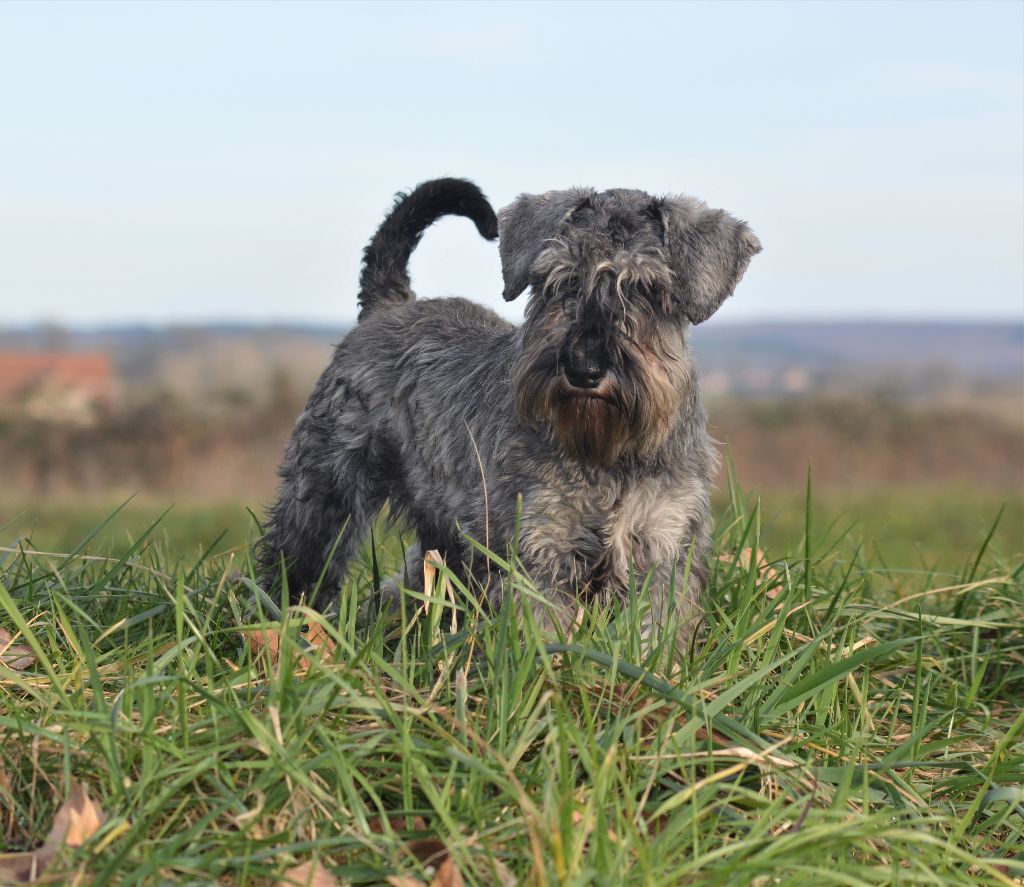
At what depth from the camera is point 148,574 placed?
5.10 metres

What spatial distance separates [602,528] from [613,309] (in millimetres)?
884

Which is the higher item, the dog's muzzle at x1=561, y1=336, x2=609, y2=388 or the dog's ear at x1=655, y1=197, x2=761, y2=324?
the dog's ear at x1=655, y1=197, x2=761, y2=324

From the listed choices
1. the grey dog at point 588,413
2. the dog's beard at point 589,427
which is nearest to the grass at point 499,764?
the grey dog at point 588,413

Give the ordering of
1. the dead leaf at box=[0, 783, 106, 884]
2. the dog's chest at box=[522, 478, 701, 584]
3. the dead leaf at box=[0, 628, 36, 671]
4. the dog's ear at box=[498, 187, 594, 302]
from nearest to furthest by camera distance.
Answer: the dead leaf at box=[0, 783, 106, 884]
the dead leaf at box=[0, 628, 36, 671]
the dog's chest at box=[522, 478, 701, 584]
the dog's ear at box=[498, 187, 594, 302]

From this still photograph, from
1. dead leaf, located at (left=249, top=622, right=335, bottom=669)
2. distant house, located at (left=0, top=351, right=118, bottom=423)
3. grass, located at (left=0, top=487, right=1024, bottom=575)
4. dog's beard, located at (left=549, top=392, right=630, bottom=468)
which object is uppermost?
dog's beard, located at (left=549, top=392, right=630, bottom=468)

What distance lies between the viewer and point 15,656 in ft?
13.3

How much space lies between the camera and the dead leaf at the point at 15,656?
3.96 meters

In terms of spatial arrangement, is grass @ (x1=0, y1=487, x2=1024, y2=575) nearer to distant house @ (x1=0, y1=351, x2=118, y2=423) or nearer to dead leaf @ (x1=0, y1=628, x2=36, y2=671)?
distant house @ (x1=0, y1=351, x2=118, y2=423)

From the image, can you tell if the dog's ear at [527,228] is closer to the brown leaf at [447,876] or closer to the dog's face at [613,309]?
the dog's face at [613,309]

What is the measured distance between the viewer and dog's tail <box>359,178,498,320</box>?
242 inches

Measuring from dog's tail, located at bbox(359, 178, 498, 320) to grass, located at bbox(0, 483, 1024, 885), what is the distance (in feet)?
9.19

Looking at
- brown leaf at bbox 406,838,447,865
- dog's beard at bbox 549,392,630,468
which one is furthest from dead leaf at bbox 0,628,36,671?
dog's beard at bbox 549,392,630,468

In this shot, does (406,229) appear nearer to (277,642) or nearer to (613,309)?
(613,309)

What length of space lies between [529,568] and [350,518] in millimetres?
1635
